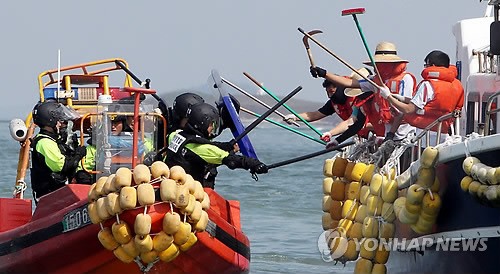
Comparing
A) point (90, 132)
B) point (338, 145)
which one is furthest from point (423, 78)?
point (90, 132)

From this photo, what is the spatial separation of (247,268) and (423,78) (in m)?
2.56

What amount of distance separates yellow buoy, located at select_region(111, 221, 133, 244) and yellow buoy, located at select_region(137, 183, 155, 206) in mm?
257

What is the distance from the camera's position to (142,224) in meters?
10.7

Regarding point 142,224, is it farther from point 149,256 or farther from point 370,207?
point 370,207

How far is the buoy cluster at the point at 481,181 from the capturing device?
30.5 ft

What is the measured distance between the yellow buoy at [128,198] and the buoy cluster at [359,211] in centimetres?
225

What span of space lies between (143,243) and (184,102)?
2328mm

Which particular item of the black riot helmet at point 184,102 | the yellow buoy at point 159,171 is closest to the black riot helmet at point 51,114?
the black riot helmet at point 184,102

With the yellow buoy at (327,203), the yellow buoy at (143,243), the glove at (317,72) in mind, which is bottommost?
the yellow buoy at (327,203)

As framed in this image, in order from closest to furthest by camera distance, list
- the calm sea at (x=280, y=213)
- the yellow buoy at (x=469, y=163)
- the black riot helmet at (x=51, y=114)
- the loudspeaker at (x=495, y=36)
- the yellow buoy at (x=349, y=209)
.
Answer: the yellow buoy at (x=469, y=163)
the loudspeaker at (x=495, y=36)
the black riot helmet at (x=51, y=114)
the yellow buoy at (x=349, y=209)
the calm sea at (x=280, y=213)

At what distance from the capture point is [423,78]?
11922 mm

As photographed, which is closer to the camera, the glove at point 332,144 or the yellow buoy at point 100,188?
the yellow buoy at point 100,188

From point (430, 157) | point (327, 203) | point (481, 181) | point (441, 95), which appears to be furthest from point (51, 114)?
point (481, 181)

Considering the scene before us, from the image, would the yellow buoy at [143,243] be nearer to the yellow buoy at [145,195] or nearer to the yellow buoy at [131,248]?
the yellow buoy at [131,248]
